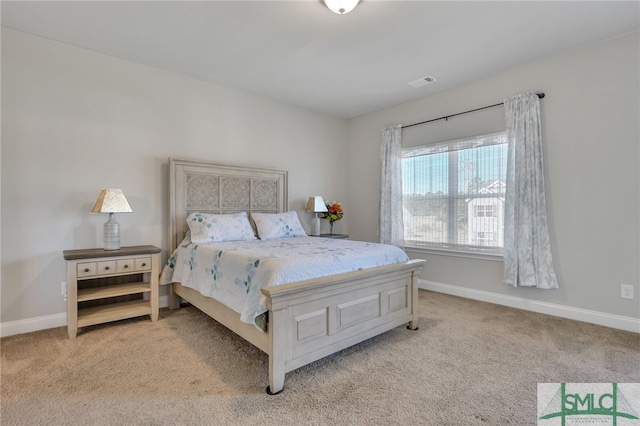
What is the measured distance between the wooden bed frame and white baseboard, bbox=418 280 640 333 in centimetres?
141

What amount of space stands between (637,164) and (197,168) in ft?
14.3

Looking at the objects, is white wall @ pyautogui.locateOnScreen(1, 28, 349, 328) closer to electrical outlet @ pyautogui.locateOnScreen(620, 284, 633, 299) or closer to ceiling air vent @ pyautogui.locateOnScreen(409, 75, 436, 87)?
ceiling air vent @ pyautogui.locateOnScreen(409, 75, 436, 87)

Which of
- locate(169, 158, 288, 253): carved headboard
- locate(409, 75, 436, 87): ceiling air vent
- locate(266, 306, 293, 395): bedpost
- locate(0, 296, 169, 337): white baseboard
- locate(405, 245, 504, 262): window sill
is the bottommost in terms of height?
locate(0, 296, 169, 337): white baseboard

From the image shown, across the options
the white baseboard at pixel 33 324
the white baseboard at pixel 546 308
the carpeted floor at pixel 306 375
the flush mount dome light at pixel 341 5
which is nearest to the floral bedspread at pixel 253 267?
the carpeted floor at pixel 306 375

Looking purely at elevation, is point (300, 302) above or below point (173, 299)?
above

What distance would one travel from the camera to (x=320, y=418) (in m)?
1.58

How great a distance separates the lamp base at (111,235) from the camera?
2.85m

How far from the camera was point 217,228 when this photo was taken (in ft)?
10.8

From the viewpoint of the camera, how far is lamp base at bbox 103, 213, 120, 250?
112 inches

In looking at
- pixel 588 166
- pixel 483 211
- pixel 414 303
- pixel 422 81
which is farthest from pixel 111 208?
pixel 588 166

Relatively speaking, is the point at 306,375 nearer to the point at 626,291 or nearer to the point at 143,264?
the point at 143,264

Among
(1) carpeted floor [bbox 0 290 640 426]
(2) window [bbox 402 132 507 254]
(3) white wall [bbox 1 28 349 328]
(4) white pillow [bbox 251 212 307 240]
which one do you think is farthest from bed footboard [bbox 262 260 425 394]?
(3) white wall [bbox 1 28 349 328]

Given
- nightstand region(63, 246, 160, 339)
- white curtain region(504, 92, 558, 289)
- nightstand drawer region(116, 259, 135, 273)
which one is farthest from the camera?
white curtain region(504, 92, 558, 289)

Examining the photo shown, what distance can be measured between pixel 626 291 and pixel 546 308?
2.15 feet
